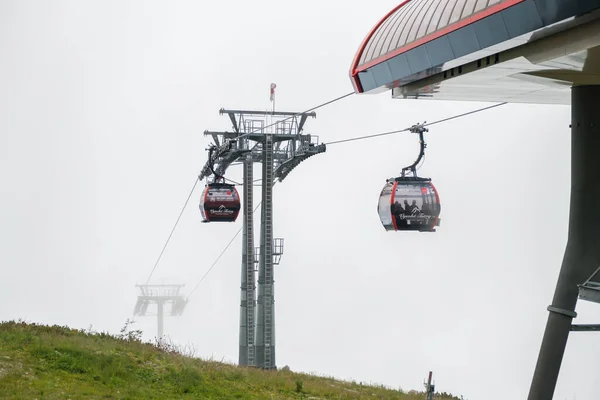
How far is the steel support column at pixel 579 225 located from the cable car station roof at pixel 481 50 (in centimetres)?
68

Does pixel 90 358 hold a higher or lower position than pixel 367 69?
lower

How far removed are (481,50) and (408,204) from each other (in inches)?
270

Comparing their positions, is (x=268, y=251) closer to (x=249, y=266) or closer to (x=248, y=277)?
(x=249, y=266)

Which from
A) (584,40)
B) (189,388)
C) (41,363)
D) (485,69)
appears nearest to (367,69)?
(485,69)

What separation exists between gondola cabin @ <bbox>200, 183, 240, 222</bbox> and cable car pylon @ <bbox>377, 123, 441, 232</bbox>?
50.1ft

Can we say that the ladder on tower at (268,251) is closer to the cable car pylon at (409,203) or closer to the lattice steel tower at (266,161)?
the lattice steel tower at (266,161)


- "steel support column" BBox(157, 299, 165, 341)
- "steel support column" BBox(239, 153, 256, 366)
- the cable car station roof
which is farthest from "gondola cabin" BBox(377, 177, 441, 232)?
"steel support column" BBox(157, 299, 165, 341)

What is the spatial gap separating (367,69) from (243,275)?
2402 cm

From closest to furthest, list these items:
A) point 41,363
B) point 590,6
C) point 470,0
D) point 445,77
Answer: point 590,6
point 470,0
point 445,77
point 41,363

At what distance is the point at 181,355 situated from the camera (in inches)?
940

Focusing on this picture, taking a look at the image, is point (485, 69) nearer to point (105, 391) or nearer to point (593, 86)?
point (593, 86)

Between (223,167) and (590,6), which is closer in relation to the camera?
(590,6)

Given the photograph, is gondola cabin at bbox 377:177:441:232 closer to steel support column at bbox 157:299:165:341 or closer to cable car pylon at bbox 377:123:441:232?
cable car pylon at bbox 377:123:441:232

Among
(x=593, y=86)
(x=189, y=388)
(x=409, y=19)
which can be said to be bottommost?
(x=189, y=388)
